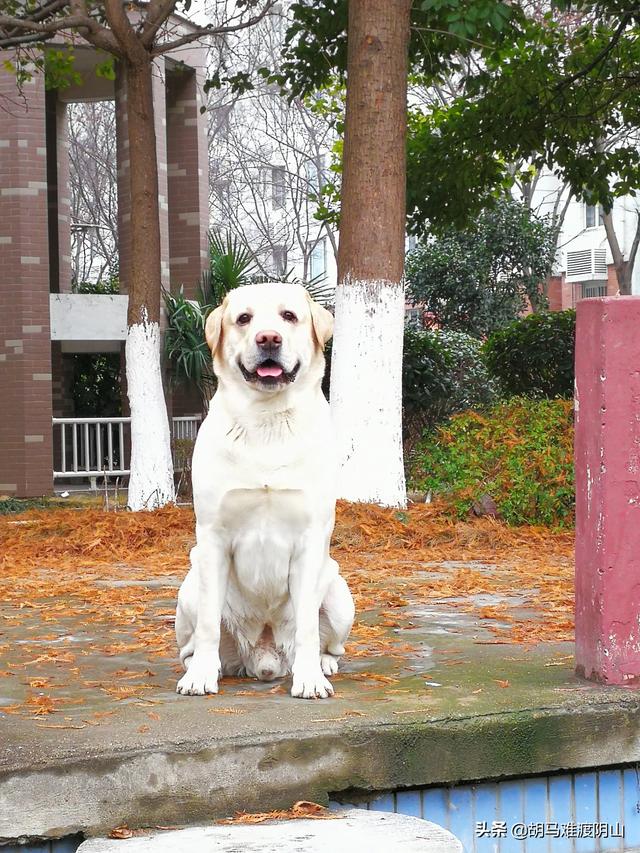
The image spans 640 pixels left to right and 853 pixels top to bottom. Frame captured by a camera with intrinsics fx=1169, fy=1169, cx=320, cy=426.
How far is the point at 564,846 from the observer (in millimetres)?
4211

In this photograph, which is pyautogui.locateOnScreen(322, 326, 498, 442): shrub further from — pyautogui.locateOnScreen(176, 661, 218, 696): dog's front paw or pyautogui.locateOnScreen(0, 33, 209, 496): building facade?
pyautogui.locateOnScreen(176, 661, 218, 696): dog's front paw

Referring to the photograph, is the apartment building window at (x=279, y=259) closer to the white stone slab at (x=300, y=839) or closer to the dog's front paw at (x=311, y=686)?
the dog's front paw at (x=311, y=686)

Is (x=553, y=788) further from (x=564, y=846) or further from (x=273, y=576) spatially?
(x=273, y=576)

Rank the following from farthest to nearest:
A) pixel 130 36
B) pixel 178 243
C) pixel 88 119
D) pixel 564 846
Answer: pixel 88 119, pixel 178 243, pixel 130 36, pixel 564 846

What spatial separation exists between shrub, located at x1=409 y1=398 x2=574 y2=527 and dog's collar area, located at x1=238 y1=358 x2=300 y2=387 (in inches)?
233

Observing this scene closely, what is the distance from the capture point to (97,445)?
713 inches

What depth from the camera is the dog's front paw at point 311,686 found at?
4293mm

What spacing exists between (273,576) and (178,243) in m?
16.7

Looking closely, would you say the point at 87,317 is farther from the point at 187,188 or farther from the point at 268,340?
the point at 268,340

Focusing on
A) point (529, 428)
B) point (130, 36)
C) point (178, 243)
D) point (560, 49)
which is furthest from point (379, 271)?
point (178, 243)

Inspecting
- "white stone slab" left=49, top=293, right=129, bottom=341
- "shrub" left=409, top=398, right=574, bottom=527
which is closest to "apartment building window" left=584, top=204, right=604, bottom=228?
"white stone slab" left=49, top=293, right=129, bottom=341

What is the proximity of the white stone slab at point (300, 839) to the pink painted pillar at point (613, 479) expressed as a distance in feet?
3.71

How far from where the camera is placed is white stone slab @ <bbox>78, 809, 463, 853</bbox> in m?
3.36

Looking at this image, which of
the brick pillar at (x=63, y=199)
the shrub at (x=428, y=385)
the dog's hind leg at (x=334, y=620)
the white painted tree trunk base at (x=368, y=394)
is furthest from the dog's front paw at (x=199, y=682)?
the brick pillar at (x=63, y=199)
